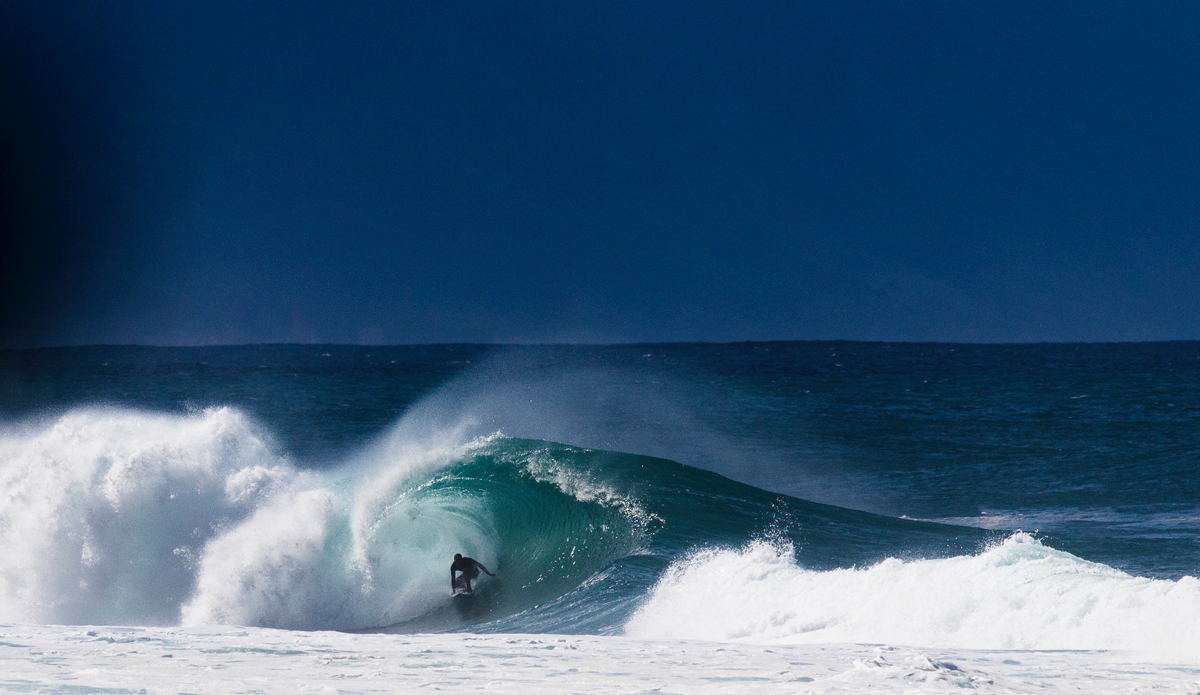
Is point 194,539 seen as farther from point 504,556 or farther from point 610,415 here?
point 610,415

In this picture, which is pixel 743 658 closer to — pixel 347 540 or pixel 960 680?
pixel 960 680

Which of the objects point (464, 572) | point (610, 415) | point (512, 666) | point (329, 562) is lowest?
point (512, 666)

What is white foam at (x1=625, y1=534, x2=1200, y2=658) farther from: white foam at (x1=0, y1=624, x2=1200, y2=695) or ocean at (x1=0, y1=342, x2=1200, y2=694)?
Result: white foam at (x1=0, y1=624, x2=1200, y2=695)

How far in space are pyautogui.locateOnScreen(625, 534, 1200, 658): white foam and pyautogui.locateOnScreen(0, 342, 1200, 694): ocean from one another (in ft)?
0.09

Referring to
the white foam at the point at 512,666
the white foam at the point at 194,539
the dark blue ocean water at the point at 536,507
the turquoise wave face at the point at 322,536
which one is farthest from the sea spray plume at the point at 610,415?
the white foam at the point at 512,666

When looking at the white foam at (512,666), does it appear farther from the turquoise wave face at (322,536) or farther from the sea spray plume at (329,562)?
the sea spray plume at (329,562)

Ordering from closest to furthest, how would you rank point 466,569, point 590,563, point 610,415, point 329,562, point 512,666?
1. point 512,666
2. point 329,562
3. point 466,569
4. point 590,563
5. point 610,415

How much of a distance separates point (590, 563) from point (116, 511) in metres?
5.68

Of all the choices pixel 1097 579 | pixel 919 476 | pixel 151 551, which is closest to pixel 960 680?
pixel 1097 579

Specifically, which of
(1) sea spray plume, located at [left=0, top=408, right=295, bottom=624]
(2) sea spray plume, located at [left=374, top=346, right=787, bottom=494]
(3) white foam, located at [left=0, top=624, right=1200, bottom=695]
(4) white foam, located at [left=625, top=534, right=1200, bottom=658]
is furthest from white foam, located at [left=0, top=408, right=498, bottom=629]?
(2) sea spray plume, located at [left=374, top=346, right=787, bottom=494]

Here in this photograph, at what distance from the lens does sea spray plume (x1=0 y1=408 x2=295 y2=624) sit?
1073 centimetres

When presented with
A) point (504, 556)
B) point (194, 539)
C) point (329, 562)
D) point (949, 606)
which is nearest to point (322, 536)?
point (329, 562)

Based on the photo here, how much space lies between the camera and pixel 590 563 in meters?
12.0

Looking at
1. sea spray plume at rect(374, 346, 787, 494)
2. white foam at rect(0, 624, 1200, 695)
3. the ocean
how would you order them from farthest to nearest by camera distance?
1. sea spray plume at rect(374, 346, 787, 494)
2. the ocean
3. white foam at rect(0, 624, 1200, 695)
